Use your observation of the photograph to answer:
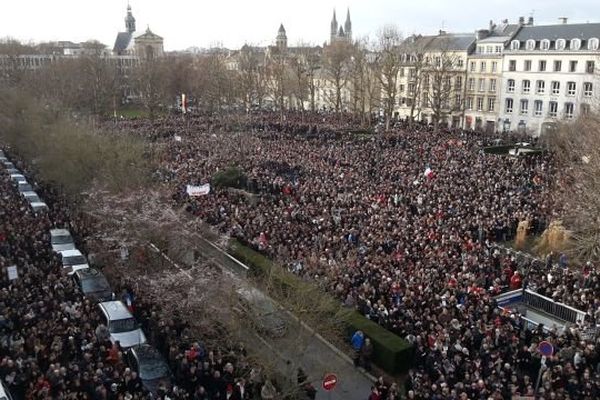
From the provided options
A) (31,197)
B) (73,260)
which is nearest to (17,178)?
(31,197)

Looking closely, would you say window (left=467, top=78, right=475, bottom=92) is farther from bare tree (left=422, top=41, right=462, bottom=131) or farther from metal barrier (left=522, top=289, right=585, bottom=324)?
metal barrier (left=522, top=289, right=585, bottom=324)

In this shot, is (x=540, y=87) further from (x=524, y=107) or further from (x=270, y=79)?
(x=270, y=79)

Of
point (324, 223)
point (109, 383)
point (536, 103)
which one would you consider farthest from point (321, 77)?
point (109, 383)

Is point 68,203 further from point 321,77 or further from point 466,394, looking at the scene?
point 321,77

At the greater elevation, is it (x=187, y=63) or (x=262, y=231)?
(x=187, y=63)

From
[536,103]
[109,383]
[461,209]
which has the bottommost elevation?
[109,383]

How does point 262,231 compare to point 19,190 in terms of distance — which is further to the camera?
point 19,190
